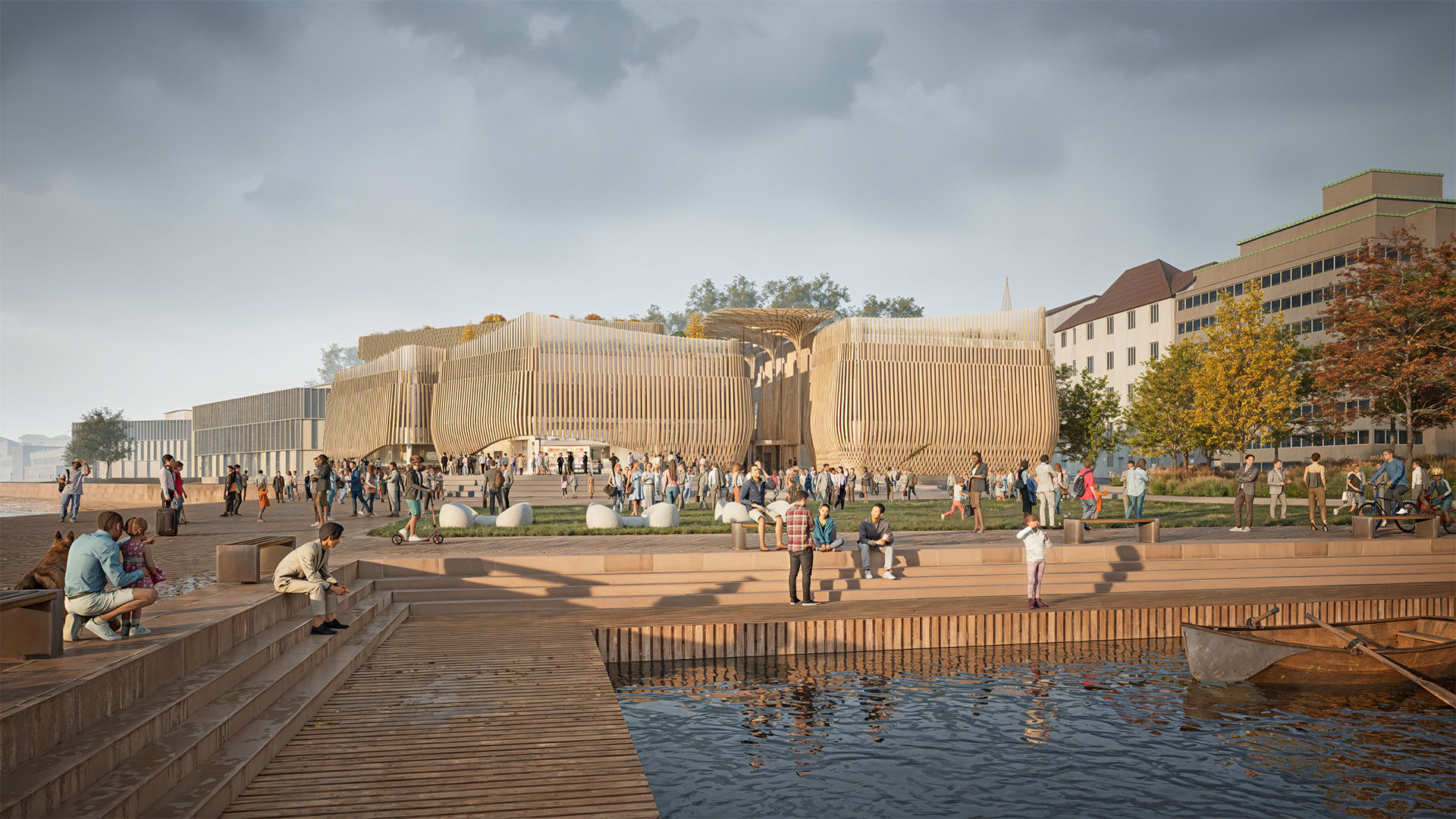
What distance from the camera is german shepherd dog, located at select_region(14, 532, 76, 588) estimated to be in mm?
7891

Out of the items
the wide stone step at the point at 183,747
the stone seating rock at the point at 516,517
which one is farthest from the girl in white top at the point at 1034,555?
the stone seating rock at the point at 516,517

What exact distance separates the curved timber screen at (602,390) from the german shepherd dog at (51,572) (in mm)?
50154

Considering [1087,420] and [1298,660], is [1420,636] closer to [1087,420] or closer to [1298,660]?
[1298,660]

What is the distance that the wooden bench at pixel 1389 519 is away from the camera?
17.9 metres

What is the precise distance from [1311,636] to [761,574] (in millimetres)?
6935

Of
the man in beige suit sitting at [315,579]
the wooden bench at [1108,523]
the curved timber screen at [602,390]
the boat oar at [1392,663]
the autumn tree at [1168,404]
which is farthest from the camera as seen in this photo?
the curved timber screen at [602,390]

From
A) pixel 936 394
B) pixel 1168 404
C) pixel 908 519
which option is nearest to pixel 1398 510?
pixel 908 519

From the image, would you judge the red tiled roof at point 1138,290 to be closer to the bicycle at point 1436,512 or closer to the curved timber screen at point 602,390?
the curved timber screen at point 602,390

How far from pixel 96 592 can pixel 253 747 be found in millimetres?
1988

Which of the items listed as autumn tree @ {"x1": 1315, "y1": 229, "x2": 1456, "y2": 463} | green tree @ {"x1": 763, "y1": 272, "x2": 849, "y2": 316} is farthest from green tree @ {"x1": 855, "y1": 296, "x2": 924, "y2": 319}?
autumn tree @ {"x1": 1315, "y1": 229, "x2": 1456, "y2": 463}

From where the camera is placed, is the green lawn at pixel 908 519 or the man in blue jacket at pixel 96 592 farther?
the green lawn at pixel 908 519

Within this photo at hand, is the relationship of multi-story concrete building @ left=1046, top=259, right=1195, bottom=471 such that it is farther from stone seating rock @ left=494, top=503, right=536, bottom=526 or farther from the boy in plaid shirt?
the boy in plaid shirt

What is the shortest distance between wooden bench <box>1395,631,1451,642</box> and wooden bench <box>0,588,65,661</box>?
41.7ft

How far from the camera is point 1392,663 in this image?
9938 millimetres
